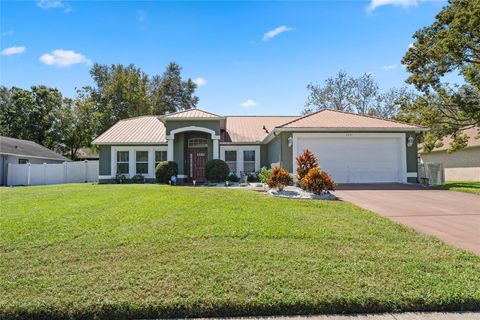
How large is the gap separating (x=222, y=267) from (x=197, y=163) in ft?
56.3

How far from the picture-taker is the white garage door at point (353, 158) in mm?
16531

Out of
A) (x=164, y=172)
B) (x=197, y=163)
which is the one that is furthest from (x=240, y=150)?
(x=164, y=172)

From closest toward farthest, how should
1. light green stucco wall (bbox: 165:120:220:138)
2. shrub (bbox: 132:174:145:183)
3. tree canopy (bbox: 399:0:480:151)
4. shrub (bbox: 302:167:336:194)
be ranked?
shrub (bbox: 302:167:336:194)
tree canopy (bbox: 399:0:480:151)
light green stucco wall (bbox: 165:120:220:138)
shrub (bbox: 132:174:145:183)

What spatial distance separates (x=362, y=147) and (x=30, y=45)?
15.1 m

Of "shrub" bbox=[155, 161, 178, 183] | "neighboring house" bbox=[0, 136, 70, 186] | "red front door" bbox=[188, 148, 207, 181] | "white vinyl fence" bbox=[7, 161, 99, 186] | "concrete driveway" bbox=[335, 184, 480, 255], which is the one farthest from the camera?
"neighboring house" bbox=[0, 136, 70, 186]

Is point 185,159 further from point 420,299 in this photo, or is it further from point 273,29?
point 420,299

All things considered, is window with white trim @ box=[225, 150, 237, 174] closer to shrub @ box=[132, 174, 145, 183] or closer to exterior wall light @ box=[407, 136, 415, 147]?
shrub @ box=[132, 174, 145, 183]

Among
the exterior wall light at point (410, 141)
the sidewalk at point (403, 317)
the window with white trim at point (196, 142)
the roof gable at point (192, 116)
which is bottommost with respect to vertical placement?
Result: the sidewalk at point (403, 317)

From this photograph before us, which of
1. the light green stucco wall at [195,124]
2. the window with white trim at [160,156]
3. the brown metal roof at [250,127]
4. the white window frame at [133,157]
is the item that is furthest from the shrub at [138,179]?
the brown metal roof at [250,127]

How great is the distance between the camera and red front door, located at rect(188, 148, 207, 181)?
2123 cm

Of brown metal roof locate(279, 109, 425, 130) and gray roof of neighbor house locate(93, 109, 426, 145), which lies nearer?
brown metal roof locate(279, 109, 425, 130)

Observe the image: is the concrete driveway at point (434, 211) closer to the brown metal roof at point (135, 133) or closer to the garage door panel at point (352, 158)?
the garage door panel at point (352, 158)

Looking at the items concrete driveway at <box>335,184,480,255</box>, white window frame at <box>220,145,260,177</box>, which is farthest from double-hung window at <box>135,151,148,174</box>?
concrete driveway at <box>335,184,480,255</box>

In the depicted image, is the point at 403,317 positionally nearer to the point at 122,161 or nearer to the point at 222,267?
the point at 222,267
